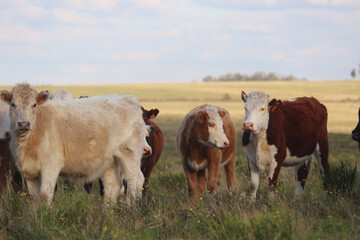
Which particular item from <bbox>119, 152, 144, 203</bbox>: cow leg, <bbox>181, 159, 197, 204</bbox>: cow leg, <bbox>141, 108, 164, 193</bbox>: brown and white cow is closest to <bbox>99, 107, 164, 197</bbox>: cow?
<bbox>141, 108, 164, 193</bbox>: brown and white cow

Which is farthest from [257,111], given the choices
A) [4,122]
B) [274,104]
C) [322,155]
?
[4,122]

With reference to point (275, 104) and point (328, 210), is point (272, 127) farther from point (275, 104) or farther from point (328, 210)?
point (328, 210)

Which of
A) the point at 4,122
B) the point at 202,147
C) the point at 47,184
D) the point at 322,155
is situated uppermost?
the point at 4,122

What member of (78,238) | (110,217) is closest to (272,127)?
(110,217)

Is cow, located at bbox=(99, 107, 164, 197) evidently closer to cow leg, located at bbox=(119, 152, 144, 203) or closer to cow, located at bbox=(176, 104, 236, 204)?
cow, located at bbox=(176, 104, 236, 204)

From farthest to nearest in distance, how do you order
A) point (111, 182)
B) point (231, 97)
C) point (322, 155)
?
point (231, 97), point (322, 155), point (111, 182)

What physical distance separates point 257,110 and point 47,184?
11.1 ft

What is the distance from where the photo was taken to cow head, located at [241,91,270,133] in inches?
313

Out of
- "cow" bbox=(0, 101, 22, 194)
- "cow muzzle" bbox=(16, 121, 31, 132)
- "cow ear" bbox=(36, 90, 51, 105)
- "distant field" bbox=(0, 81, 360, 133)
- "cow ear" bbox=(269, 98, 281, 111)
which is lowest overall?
"distant field" bbox=(0, 81, 360, 133)

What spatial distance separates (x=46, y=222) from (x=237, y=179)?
16.7 ft

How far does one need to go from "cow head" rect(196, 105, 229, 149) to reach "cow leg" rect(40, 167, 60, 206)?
264 cm

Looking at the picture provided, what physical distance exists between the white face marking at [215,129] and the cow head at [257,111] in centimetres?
50

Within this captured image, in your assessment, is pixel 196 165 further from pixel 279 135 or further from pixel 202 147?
pixel 279 135

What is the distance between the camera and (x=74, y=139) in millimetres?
7012
